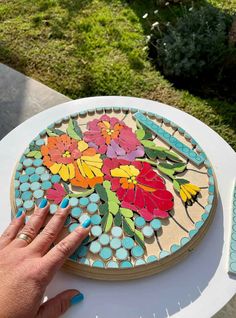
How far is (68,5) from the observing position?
150 inches

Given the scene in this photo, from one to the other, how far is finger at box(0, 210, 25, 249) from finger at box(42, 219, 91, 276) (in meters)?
0.15

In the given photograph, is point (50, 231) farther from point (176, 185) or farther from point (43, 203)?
point (176, 185)

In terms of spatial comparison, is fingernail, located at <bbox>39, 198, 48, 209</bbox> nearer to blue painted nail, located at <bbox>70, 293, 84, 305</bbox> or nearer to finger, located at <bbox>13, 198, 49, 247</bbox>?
finger, located at <bbox>13, 198, 49, 247</bbox>

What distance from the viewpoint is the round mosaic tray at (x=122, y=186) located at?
1139mm

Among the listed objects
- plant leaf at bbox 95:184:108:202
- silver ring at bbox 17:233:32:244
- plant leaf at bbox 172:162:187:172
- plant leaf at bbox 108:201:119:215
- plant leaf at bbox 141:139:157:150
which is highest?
plant leaf at bbox 172:162:187:172

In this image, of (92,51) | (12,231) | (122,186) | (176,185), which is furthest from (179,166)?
(92,51)

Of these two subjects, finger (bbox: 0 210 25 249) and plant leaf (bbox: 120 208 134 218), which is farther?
plant leaf (bbox: 120 208 134 218)

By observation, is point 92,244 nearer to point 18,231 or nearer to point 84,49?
point 18,231

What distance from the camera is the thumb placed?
3.31 feet

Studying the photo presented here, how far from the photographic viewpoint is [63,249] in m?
1.08

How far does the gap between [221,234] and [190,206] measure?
0.15 m

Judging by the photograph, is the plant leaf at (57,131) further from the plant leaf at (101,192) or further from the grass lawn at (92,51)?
the grass lawn at (92,51)

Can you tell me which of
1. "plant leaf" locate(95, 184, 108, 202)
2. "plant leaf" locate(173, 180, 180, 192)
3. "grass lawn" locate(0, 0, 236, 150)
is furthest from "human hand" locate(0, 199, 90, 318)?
"grass lawn" locate(0, 0, 236, 150)

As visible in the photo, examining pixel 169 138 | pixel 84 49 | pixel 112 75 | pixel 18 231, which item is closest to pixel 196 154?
pixel 169 138
